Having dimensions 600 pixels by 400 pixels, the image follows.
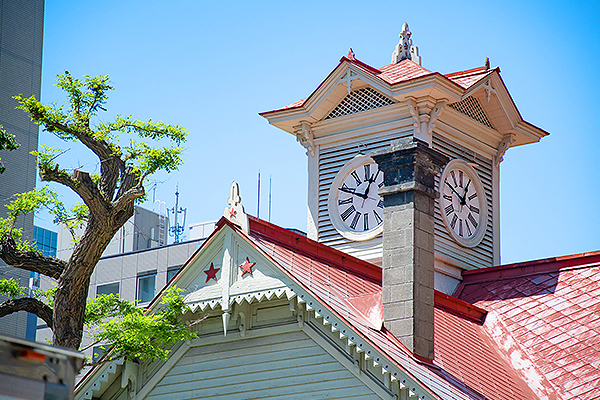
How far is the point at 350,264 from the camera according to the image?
1933cm

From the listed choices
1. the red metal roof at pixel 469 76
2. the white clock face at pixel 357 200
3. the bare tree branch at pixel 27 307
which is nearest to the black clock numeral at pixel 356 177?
the white clock face at pixel 357 200

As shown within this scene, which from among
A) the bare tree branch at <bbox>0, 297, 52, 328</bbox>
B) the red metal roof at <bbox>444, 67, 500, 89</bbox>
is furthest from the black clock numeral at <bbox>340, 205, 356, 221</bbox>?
the bare tree branch at <bbox>0, 297, 52, 328</bbox>

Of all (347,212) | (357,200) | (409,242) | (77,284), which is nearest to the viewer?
(409,242)

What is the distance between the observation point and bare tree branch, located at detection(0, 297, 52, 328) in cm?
1742

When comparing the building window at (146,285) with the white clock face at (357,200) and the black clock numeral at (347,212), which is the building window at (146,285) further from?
the black clock numeral at (347,212)

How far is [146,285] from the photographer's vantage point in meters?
48.2

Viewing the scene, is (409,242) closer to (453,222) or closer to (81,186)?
(81,186)

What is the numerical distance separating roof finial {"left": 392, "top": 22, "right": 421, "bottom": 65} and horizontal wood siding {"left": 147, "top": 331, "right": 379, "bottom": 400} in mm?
10884

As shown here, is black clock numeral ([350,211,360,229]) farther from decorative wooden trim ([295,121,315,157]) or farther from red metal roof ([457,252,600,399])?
red metal roof ([457,252,600,399])

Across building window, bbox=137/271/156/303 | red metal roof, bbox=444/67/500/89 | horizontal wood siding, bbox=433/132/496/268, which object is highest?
building window, bbox=137/271/156/303

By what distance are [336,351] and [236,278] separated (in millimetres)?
2117

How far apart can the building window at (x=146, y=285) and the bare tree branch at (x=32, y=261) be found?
30082mm

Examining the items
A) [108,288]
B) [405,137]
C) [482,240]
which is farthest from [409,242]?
[108,288]

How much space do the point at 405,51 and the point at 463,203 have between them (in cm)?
446
